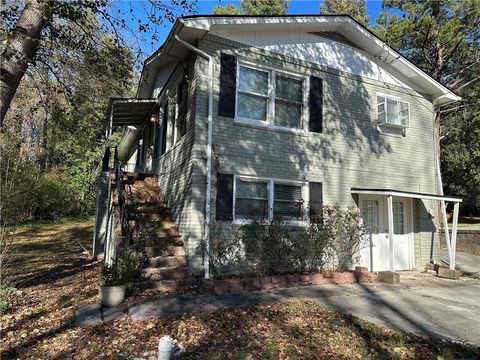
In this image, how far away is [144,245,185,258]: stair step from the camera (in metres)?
8.12

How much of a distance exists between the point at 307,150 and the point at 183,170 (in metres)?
3.32

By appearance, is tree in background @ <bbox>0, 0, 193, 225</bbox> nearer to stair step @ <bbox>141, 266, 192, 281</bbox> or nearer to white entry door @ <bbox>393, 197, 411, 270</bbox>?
stair step @ <bbox>141, 266, 192, 281</bbox>

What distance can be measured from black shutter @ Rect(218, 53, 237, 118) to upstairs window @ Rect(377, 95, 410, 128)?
16.3ft

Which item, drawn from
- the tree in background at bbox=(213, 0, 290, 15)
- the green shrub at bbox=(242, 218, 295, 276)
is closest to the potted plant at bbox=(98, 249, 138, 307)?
the green shrub at bbox=(242, 218, 295, 276)

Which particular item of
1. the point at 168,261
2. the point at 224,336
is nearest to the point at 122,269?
the point at 168,261

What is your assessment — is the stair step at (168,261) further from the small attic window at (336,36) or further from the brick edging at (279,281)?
the small attic window at (336,36)

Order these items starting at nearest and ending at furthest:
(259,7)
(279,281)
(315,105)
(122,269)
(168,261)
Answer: (122,269) < (168,261) < (279,281) < (315,105) < (259,7)

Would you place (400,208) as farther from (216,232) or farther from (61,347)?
(61,347)

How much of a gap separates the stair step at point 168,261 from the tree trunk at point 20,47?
386 centimetres

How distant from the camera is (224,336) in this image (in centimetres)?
504

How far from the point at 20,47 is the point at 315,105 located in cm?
690

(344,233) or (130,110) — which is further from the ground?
(130,110)

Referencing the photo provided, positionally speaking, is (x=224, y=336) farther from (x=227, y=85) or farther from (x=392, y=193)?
(x=392, y=193)

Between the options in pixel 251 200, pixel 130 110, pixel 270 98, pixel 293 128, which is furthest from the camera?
pixel 130 110
